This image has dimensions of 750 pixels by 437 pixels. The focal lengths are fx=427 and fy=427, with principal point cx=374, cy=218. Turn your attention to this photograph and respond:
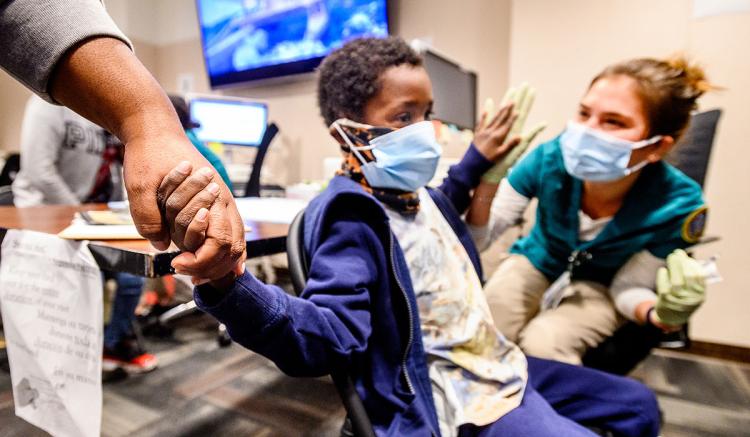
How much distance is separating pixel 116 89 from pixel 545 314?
39.6 inches

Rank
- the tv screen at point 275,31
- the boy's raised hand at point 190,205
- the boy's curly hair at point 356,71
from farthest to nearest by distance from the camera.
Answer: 1. the tv screen at point 275,31
2. the boy's curly hair at point 356,71
3. the boy's raised hand at point 190,205

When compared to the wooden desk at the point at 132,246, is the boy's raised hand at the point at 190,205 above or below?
above

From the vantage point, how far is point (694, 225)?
3.13 ft

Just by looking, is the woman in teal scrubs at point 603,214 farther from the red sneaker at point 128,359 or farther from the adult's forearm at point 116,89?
the red sneaker at point 128,359

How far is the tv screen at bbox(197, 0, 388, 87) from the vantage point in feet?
9.04

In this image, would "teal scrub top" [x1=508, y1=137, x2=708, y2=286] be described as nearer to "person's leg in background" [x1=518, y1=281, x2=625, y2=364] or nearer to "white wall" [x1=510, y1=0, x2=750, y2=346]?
"person's leg in background" [x1=518, y1=281, x2=625, y2=364]

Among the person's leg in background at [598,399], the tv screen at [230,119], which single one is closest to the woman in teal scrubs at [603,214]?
the person's leg in background at [598,399]

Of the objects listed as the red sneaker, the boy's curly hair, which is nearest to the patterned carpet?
the red sneaker

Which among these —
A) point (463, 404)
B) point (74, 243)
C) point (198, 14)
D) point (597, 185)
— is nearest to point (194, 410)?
point (74, 243)

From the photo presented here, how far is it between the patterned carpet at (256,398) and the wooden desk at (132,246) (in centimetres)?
72

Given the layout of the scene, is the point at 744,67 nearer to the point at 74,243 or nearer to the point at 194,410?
the point at 74,243

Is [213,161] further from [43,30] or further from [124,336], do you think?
[124,336]

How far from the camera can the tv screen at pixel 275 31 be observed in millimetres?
2756

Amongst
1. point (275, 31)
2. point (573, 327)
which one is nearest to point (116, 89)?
point (573, 327)
